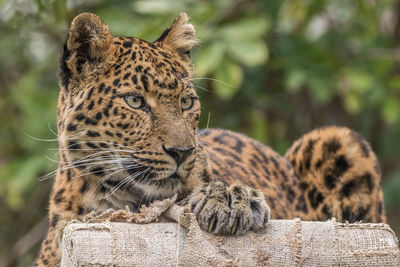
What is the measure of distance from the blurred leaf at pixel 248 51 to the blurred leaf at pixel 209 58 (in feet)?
0.49

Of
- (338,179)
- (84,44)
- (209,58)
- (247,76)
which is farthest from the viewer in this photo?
(247,76)

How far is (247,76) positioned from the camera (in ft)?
38.3

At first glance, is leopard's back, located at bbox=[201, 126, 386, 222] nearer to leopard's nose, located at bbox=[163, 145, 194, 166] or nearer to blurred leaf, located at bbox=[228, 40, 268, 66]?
leopard's nose, located at bbox=[163, 145, 194, 166]

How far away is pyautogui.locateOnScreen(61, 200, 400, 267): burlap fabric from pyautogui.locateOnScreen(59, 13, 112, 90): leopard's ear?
4.47 feet

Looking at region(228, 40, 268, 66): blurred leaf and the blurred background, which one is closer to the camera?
region(228, 40, 268, 66): blurred leaf

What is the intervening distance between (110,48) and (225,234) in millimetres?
1711

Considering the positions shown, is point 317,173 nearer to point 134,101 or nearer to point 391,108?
point 134,101

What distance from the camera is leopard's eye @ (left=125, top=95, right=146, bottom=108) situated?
15.9 feet

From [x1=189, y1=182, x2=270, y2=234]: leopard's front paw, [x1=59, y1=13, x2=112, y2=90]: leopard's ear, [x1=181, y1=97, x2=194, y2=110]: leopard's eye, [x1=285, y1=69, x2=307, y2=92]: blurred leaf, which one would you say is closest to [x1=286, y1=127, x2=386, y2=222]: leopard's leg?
[x1=181, y1=97, x2=194, y2=110]: leopard's eye

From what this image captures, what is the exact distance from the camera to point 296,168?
23.1 ft

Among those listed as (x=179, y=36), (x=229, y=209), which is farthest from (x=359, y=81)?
(x=229, y=209)

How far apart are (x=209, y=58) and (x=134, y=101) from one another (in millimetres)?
4037

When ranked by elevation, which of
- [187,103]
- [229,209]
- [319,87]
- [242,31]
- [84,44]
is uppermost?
[242,31]

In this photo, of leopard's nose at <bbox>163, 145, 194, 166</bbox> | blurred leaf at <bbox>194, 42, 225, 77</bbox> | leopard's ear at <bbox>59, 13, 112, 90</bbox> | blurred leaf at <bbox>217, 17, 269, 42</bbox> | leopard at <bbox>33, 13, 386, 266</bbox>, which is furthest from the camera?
blurred leaf at <bbox>217, 17, 269, 42</bbox>
